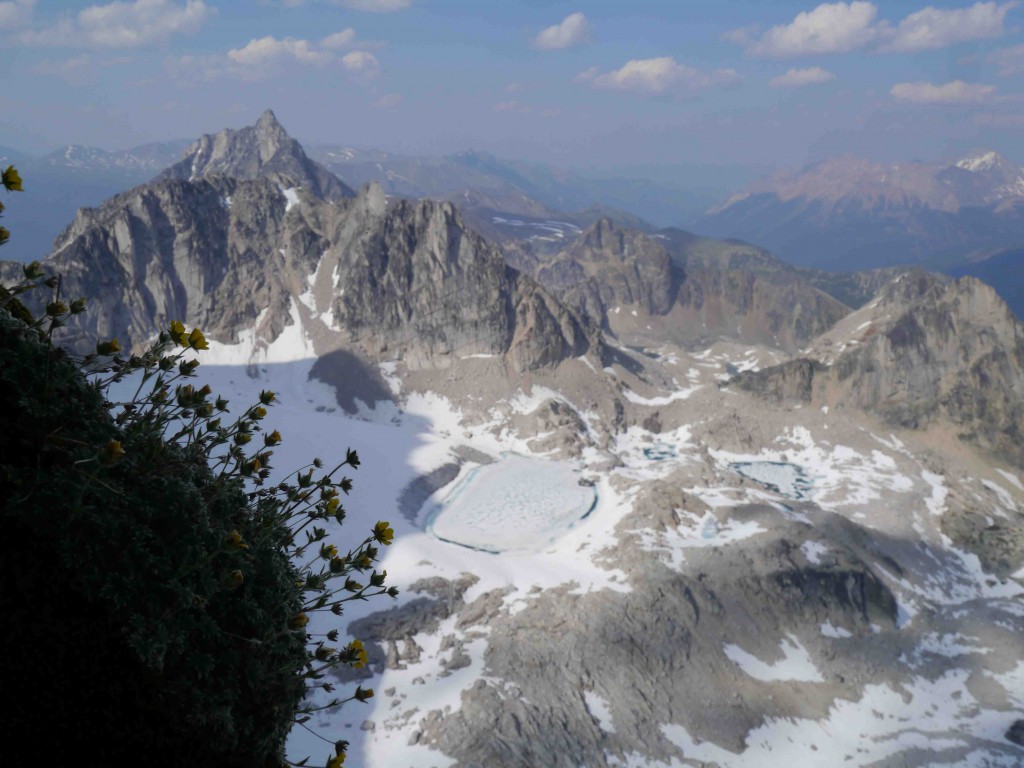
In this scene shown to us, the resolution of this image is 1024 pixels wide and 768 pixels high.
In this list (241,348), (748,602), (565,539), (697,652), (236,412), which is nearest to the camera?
(697,652)

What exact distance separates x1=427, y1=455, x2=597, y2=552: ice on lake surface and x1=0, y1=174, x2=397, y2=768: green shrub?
67.1m

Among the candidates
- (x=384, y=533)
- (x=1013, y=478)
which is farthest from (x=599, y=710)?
(x=1013, y=478)

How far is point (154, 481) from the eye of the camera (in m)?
6.30

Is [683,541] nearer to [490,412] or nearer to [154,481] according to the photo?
[490,412]

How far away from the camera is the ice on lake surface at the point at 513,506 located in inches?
3014

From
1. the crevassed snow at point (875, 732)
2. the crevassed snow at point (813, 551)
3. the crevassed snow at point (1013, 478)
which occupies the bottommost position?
the crevassed snow at point (1013, 478)

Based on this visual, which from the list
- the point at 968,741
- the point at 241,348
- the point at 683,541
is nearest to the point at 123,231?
the point at 241,348

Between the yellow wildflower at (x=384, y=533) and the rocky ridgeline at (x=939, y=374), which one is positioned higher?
the yellow wildflower at (x=384, y=533)

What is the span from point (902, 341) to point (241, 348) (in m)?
102

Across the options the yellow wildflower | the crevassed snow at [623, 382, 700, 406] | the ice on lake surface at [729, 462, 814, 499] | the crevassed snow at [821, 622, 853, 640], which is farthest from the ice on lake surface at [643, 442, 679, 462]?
A: the yellow wildflower

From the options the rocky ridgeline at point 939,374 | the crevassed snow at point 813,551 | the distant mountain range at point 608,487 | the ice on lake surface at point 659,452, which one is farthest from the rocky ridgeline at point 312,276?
the crevassed snow at point 813,551

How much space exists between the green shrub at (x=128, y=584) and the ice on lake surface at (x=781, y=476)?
9077 centimetres

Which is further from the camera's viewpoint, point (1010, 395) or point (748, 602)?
point (1010, 395)

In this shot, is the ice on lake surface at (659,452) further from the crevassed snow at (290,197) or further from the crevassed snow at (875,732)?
the crevassed snow at (290,197)
